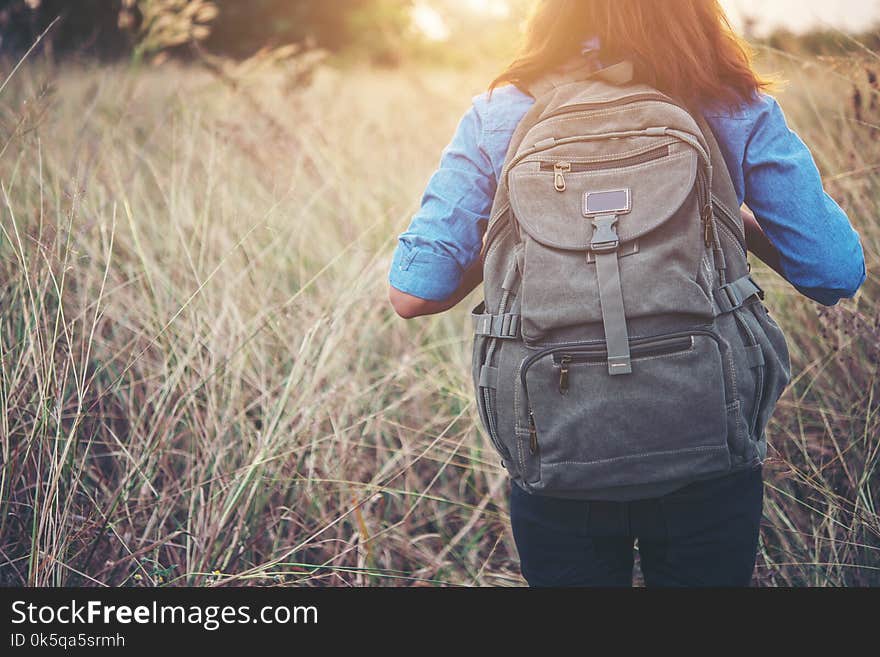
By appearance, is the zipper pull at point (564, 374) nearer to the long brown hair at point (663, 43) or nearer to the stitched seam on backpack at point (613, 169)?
the stitched seam on backpack at point (613, 169)

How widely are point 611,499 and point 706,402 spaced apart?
0.20 metres

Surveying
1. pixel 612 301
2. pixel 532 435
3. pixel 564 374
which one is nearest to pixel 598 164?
pixel 612 301

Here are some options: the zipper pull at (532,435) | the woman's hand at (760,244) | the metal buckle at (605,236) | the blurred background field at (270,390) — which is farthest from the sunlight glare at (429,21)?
the zipper pull at (532,435)

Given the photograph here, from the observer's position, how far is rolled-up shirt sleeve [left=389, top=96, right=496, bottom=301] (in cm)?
114

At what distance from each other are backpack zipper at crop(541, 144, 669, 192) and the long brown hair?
0.13 meters

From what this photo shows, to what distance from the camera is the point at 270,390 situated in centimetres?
184

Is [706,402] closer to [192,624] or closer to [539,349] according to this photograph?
[539,349]

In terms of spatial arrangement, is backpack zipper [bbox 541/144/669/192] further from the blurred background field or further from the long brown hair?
the blurred background field

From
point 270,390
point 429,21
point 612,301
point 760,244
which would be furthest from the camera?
point 429,21

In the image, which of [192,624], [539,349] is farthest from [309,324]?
[539,349]

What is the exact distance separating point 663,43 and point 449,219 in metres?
0.42

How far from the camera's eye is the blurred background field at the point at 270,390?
62.9 inches

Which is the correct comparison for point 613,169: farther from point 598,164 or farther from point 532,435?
point 532,435

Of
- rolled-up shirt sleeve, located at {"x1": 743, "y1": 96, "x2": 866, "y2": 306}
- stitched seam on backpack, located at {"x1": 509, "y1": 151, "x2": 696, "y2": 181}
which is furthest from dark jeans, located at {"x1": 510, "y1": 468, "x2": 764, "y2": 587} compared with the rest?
stitched seam on backpack, located at {"x1": 509, "y1": 151, "x2": 696, "y2": 181}
